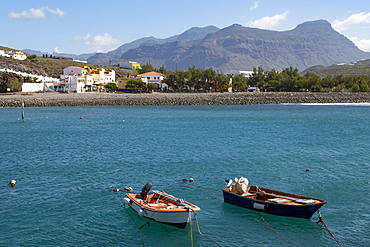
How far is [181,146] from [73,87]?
310 feet

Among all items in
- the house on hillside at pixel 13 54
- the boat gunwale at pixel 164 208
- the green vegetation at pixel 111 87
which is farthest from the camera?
the house on hillside at pixel 13 54

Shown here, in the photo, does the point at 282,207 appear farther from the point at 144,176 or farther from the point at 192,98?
the point at 192,98

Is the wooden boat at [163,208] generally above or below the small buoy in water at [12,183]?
above

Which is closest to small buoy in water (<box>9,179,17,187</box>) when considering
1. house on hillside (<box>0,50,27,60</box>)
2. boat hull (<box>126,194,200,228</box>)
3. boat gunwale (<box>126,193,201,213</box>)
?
boat gunwale (<box>126,193,201,213</box>)

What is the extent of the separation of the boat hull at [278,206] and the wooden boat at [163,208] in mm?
3101

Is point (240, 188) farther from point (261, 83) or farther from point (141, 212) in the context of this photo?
point (261, 83)

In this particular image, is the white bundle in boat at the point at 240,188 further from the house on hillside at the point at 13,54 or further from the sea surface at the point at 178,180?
the house on hillside at the point at 13,54

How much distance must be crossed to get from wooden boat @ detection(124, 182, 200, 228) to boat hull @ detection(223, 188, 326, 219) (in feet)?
10.2

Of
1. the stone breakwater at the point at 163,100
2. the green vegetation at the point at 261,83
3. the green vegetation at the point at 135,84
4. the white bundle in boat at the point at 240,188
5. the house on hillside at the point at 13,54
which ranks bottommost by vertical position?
the white bundle in boat at the point at 240,188

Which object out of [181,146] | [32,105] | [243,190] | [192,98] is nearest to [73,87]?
[32,105]

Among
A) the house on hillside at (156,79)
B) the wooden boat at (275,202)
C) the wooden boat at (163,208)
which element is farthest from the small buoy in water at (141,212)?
the house on hillside at (156,79)

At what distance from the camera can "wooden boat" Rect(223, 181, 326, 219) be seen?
754 inches

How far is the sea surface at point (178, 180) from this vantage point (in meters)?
18.4

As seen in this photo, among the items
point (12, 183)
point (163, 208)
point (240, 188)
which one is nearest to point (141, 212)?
point (163, 208)
